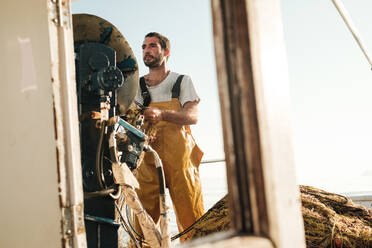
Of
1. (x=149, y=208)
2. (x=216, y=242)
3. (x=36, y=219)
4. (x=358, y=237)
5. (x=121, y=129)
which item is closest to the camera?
(x=216, y=242)

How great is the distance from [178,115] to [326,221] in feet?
5.15

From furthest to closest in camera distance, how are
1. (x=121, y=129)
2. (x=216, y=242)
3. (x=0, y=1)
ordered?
(x=121, y=129)
(x=0, y=1)
(x=216, y=242)

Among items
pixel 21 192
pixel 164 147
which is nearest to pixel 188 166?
pixel 164 147

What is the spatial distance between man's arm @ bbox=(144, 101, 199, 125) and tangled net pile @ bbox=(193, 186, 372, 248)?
2.81 ft

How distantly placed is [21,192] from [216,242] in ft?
2.97

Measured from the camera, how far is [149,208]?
3270 millimetres

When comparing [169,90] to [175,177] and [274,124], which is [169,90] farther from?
[274,124]

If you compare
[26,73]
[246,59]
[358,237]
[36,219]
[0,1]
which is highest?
[0,1]

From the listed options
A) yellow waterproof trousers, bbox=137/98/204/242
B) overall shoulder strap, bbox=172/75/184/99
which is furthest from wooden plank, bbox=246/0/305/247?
overall shoulder strap, bbox=172/75/184/99

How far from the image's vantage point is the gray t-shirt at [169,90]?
137 inches

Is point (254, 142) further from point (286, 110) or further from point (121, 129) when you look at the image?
point (121, 129)

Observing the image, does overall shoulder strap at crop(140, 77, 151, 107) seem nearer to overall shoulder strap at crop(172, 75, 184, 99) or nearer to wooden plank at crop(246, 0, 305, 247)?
overall shoulder strap at crop(172, 75, 184, 99)

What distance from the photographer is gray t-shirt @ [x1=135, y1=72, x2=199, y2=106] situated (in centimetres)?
349

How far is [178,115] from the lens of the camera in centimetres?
327
